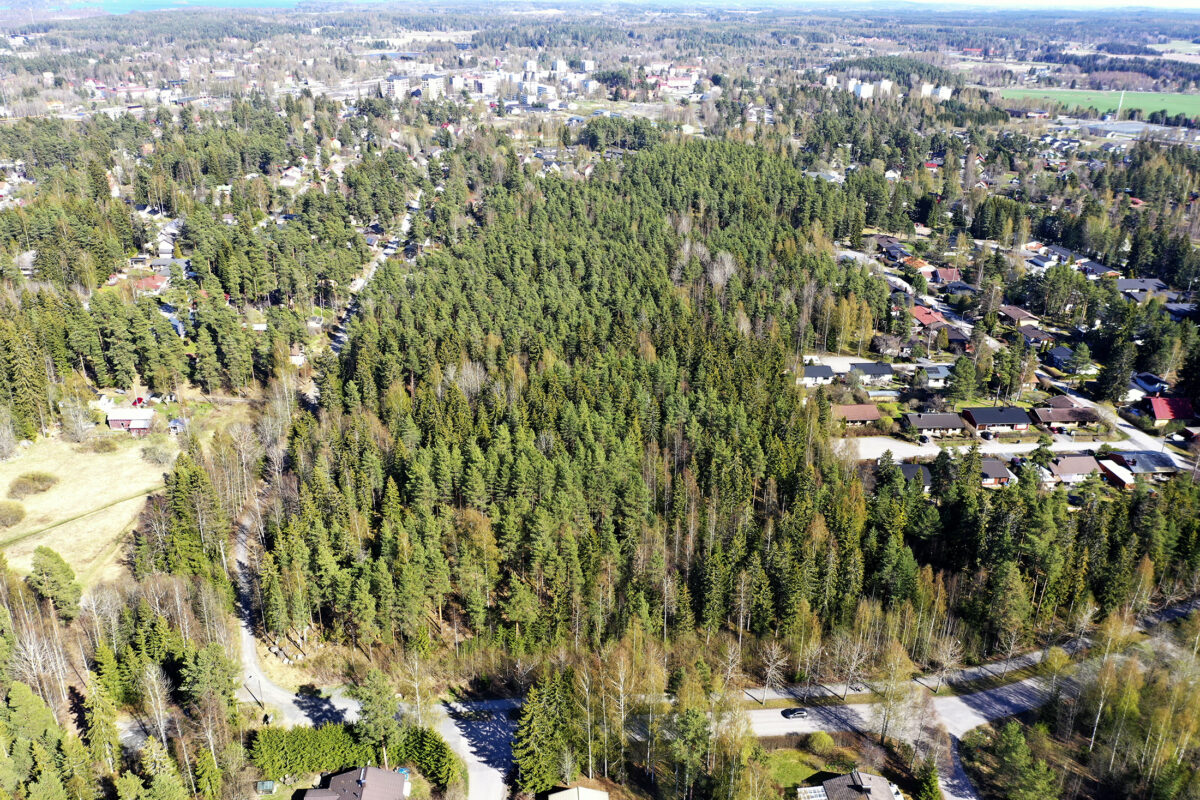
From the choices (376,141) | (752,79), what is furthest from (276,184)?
(752,79)

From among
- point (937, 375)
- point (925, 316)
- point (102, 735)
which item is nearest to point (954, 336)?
point (925, 316)

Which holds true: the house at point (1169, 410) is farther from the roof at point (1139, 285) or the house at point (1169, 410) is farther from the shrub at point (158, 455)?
the shrub at point (158, 455)

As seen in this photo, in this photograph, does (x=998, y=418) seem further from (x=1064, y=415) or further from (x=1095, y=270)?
(x=1095, y=270)

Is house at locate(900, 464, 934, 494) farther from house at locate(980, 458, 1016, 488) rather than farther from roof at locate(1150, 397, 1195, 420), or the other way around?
roof at locate(1150, 397, 1195, 420)

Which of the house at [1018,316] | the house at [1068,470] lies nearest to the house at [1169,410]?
the house at [1068,470]

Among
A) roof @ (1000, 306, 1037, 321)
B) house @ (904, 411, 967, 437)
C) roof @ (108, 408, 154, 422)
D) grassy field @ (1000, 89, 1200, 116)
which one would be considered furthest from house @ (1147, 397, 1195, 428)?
grassy field @ (1000, 89, 1200, 116)

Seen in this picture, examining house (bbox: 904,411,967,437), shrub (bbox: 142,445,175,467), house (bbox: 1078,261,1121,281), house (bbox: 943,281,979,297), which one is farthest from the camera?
house (bbox: 1078,261,1121,281)
